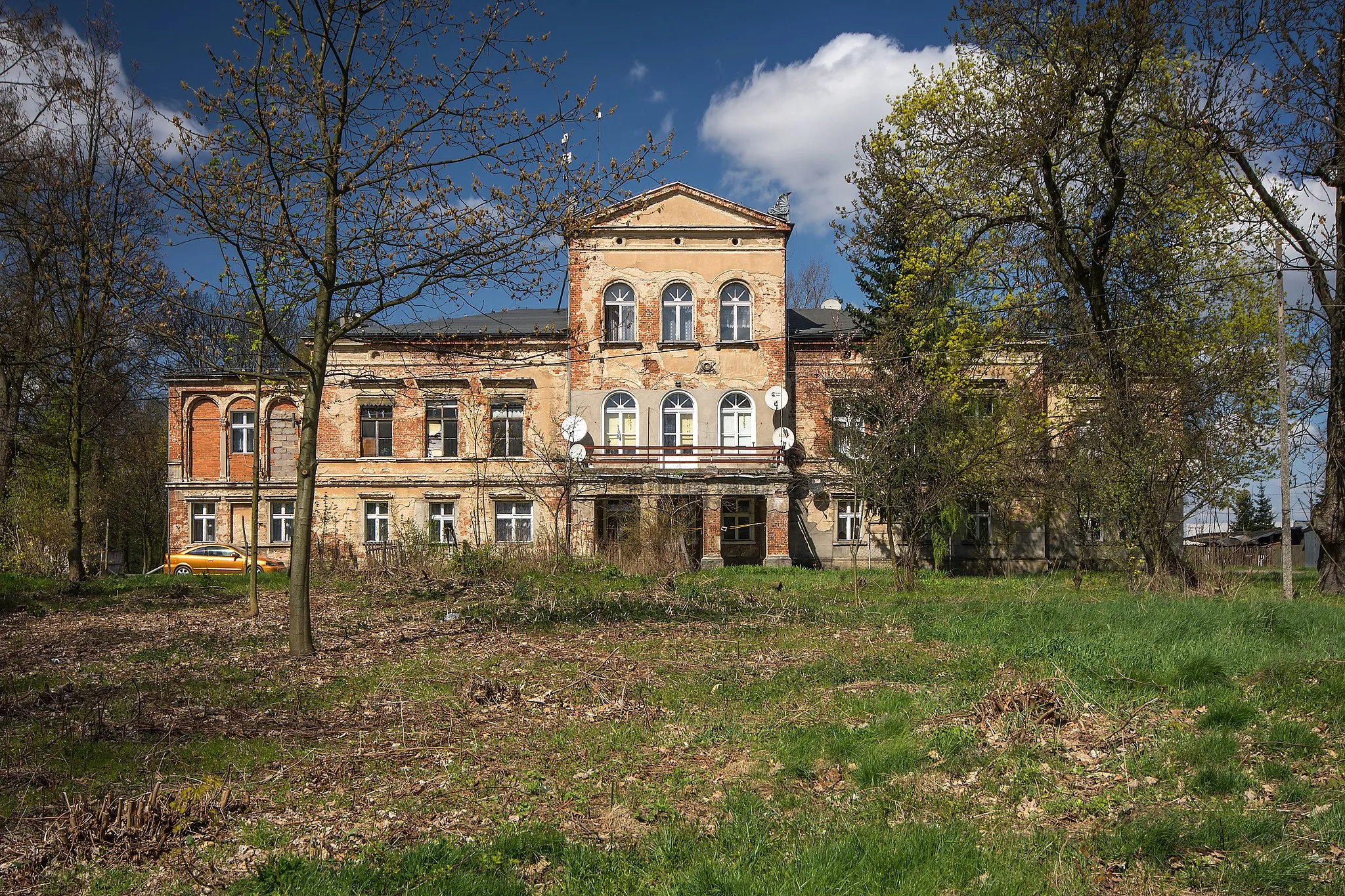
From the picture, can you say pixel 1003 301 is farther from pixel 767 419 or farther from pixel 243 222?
pixel 243 222

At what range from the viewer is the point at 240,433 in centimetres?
3097

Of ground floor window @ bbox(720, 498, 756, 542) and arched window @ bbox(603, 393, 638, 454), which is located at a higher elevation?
arched window @ bbox(603, 393, 638, 454)

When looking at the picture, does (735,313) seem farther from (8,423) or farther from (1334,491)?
(8,423)

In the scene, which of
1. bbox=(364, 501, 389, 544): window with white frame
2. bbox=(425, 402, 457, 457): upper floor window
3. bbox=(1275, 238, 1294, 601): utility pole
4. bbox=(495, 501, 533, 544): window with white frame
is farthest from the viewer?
bbox=(425, 402, 457, 457): upper floor window

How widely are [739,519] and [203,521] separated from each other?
18876 millimetres

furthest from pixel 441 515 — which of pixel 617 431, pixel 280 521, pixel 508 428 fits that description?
pixel 617 431

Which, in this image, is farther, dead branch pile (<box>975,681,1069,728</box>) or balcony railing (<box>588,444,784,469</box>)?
balcony railing (<box>588,444,784,469</box>)

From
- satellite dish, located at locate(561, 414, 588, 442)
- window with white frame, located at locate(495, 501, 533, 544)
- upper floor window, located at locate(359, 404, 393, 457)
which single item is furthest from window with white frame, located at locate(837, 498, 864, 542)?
upper floor window, located at locate(359, 404, 393, 457)

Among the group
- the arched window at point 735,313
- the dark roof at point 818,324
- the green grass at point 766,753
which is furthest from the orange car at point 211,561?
the dark roof at point 818,324

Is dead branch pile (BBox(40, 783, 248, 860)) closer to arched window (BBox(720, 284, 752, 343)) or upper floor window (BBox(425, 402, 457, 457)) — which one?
arched window (BBox(720, 284, 752, 343))

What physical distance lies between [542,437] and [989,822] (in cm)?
2534

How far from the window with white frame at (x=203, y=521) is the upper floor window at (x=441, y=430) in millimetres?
8090

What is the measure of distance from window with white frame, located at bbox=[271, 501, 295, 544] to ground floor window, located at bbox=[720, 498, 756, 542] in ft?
50.5

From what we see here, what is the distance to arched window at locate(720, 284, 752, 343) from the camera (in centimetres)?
2861
